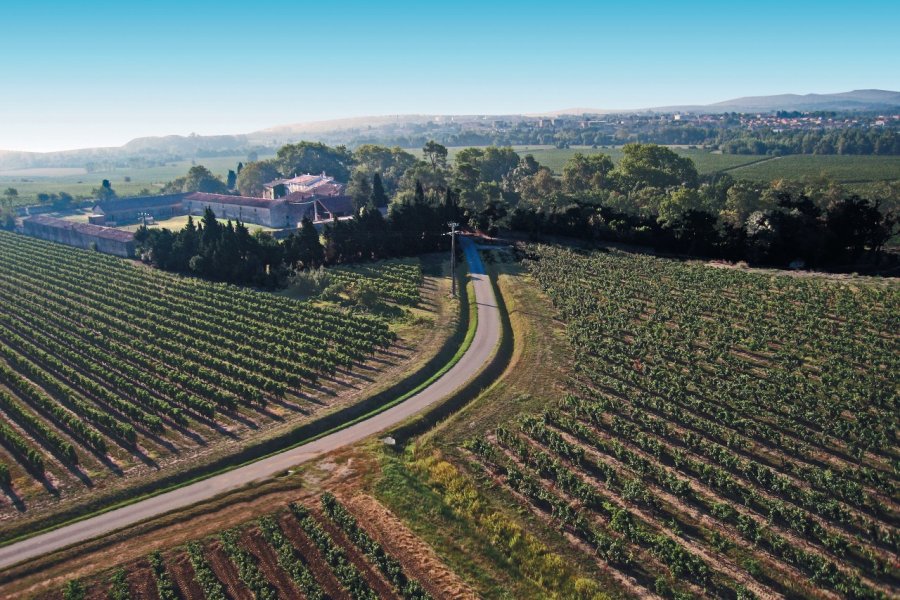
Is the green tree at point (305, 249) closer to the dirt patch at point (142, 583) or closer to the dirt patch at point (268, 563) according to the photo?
the dirt patch at point (268, 563)

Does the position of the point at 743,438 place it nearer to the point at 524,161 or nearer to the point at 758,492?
the point at 758,492

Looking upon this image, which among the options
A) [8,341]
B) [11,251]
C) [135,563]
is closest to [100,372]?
[8,341]

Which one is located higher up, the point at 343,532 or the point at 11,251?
the point at 11,251

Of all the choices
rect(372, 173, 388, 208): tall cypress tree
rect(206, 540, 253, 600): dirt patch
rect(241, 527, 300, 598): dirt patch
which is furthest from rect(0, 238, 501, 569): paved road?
rect(372, 173, 388, 208): tall cypress tree

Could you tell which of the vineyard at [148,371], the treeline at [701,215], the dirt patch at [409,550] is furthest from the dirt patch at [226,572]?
the treeline at [701,215]

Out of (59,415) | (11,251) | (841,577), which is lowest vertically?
(841,577)

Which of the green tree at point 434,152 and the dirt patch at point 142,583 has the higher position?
the green tree at point 434,152
